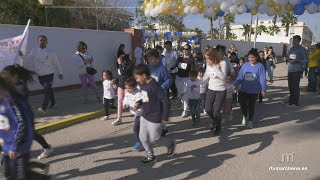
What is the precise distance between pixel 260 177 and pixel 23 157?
2.96 m

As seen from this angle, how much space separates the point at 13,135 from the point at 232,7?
727cm

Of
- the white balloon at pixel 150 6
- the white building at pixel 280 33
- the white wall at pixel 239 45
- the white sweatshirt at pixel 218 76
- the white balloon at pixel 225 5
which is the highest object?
the white building at pixel 280 33

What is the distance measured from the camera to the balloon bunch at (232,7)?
28.4 ft

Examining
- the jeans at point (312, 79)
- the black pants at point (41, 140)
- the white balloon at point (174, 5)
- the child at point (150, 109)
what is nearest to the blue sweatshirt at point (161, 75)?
the child at point (150, 109)

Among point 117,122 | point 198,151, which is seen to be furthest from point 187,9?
point 198,151

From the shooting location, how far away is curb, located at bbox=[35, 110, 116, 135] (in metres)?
6.66

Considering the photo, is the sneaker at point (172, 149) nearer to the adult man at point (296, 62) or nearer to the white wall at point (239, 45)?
the adult man at point (296, 62)

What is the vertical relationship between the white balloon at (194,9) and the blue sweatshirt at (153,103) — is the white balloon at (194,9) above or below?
above

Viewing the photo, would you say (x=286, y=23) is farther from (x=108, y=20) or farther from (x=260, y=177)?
(x=260, y=177)

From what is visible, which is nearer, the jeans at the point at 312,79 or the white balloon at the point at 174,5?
the white balloon at the point at 174,5

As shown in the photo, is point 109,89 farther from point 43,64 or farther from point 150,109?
point 150,109

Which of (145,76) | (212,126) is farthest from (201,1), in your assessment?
(145,76)

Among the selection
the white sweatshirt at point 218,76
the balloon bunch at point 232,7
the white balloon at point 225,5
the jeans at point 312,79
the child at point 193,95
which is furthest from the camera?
the jeans at point 312,79

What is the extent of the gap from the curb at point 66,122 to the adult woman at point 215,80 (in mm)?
3006
